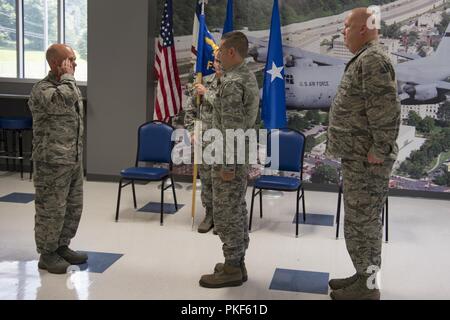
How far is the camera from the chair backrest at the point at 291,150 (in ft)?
17.3

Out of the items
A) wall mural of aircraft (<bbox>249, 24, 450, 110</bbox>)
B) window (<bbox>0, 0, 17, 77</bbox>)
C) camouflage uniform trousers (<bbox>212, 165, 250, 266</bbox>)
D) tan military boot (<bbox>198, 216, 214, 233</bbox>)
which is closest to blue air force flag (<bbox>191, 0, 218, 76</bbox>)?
wall mural of aircraft (<bbox>249, 24, 450, 110</bbox>)

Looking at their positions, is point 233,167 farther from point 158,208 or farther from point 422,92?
point 422,92

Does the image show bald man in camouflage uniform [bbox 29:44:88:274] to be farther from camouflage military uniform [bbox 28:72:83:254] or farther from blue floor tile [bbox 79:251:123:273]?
blue floor tile [bbox 79:251:123:273]

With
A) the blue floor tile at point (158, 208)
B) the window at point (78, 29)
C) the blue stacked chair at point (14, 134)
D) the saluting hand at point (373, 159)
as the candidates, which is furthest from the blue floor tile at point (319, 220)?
the window at point (78, 29)

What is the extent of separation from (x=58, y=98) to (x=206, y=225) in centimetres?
189

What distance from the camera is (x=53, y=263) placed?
378cm

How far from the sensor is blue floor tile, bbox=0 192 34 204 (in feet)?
19.1

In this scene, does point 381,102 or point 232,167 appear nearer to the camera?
point 381,102

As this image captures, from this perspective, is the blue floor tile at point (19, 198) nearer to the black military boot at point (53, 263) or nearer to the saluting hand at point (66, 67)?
the black military boot at point (53, 263)

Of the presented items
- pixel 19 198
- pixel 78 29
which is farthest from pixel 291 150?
pixel 78 29

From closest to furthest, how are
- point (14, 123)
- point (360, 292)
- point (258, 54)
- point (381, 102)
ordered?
point (381, 102)
point (360, 292)
point (258, 54)
point (14, 123)

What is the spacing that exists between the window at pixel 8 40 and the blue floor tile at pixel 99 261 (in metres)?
4.59

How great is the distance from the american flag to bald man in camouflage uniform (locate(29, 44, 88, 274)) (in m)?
2.76

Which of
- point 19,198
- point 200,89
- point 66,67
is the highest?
point 66,67
